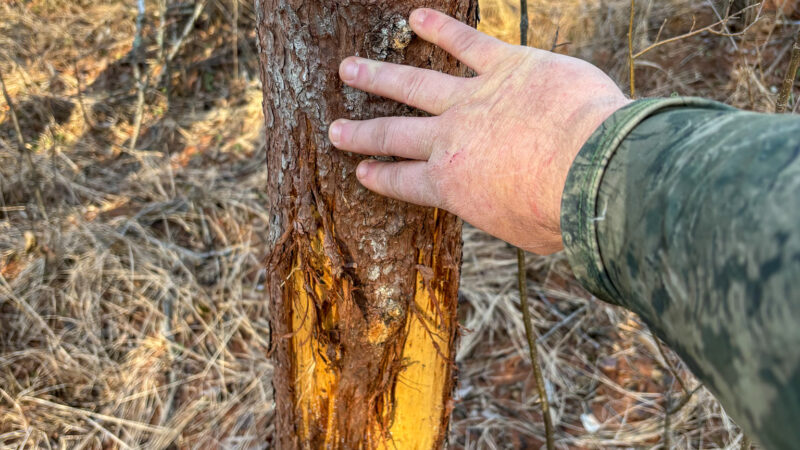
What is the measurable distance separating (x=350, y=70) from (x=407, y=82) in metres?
0.13

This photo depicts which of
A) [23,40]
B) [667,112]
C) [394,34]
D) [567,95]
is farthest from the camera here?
[23,40]

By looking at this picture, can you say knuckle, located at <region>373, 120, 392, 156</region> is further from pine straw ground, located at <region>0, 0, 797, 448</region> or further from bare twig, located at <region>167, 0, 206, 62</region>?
bare twig, located at <region>167, 0, 206, 62</region>

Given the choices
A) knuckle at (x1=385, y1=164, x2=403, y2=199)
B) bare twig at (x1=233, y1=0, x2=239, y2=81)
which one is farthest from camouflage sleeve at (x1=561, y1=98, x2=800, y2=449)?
bare twig at (x1=233, y1=0, x2=239, y2=81)

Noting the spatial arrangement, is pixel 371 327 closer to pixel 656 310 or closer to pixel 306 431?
pixel 306 431

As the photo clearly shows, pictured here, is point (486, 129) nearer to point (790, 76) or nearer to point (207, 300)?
point (790, 76)

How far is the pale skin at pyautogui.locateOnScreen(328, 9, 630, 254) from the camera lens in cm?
100

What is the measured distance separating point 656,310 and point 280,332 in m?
1.12

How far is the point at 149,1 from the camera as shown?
6.14 metres

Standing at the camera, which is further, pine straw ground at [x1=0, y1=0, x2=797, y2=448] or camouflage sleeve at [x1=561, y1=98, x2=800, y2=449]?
pine straw ground at [x1=0, y1=0, x2=797, y2=448]

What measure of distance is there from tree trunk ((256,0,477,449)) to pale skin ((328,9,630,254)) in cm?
7

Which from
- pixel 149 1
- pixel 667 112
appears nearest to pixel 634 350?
pixel 667 112

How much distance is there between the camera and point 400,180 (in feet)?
3.87

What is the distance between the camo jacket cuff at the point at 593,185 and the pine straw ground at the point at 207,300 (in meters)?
1.44

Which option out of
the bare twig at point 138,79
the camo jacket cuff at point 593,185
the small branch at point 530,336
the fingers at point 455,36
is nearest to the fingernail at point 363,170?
the fingers at point 455,36
